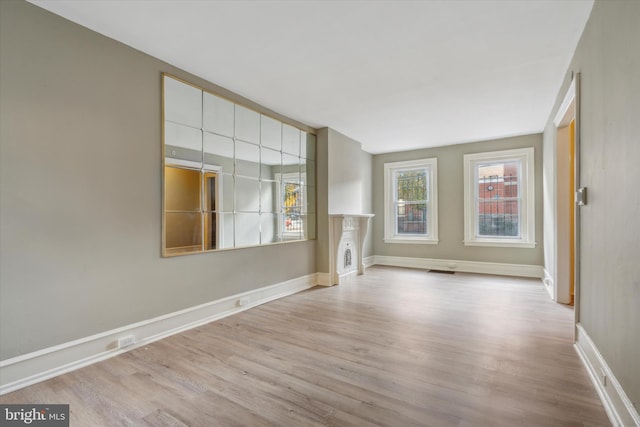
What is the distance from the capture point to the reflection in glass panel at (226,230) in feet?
11.5

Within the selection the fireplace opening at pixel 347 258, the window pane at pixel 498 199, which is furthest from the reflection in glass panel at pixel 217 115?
the window pane at pixel 498 199

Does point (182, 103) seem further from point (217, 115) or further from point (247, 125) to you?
point (247, 125)

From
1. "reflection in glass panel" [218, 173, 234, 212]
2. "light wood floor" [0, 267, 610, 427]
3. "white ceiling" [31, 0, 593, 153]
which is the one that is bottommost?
"light wood floor" [0, 267, 610, 427]

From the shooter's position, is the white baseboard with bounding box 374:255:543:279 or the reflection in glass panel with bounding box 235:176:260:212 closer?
the reflection in glass panel with bounding box 235:176:260:212

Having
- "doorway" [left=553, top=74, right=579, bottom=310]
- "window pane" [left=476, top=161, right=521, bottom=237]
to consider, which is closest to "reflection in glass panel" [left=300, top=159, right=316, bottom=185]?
"doorway" [left=553, top=74, right=579, bottom=310]

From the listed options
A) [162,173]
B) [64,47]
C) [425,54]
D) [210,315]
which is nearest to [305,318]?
[210,315]

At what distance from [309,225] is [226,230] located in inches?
66.9

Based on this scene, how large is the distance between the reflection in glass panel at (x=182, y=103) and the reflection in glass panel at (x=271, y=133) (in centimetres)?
100

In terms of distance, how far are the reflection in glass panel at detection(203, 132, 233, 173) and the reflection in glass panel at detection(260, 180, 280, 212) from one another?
1.97 ft

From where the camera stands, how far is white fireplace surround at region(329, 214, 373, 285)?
5102 millimetres

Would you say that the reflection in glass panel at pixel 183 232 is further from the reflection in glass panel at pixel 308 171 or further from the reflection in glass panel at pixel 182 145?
the reflection in glass panel at pixel 308 171

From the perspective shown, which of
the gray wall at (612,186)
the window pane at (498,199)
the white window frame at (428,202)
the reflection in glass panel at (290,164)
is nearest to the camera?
the gray wall at (612,186)

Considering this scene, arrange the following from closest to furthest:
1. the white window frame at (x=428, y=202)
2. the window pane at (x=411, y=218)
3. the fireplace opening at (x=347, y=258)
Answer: the fireplace opening at (x=347, y=258)
the white window frame at (x=428, y=202)
the window pane at (x=411, y=218)

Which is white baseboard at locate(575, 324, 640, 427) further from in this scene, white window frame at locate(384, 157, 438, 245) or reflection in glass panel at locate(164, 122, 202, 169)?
white window frame at locate(384, 157, 438, 245)
